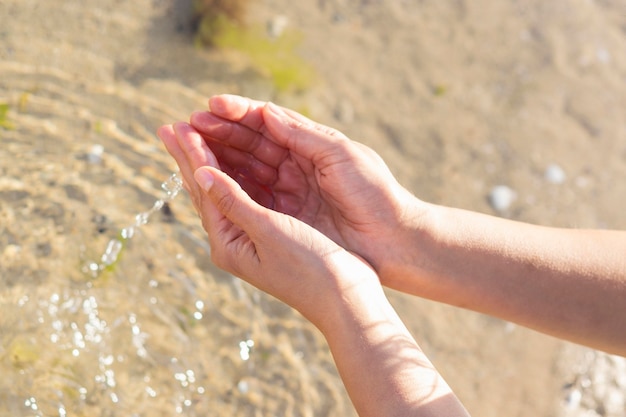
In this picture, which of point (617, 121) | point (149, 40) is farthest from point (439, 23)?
point (149, 40)

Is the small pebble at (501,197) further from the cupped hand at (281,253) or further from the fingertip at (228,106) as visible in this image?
the fingertip at (228,106)

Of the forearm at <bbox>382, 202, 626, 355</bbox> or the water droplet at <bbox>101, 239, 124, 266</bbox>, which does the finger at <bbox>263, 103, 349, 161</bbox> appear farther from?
the water droplet at <bbox>101, 239, 124, 266</bbox>

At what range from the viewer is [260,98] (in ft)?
11.6

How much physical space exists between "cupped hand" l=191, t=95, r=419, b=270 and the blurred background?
24.6 inches

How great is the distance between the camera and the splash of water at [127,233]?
9.92 feet

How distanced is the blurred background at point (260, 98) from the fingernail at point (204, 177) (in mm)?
969

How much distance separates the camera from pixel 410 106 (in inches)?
149

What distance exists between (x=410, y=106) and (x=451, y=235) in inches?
53.0

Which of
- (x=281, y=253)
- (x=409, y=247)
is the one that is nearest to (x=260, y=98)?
(x=409, y=247)

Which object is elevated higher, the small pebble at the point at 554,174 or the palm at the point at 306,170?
the palm at the point at 306,170

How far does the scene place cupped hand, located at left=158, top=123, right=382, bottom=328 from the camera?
2.24 m

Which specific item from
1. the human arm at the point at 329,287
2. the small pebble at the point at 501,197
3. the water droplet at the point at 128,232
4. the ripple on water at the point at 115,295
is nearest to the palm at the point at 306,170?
the human arm at the point at 329,287

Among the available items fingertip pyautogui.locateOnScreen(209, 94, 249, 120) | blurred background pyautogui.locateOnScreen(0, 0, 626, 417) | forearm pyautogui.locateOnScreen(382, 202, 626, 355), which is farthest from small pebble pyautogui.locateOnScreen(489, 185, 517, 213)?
fingertip pyautogui.locateOnScreen(209, 94, 249, 120)

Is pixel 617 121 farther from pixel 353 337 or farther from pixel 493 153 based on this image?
pixel 353 337
